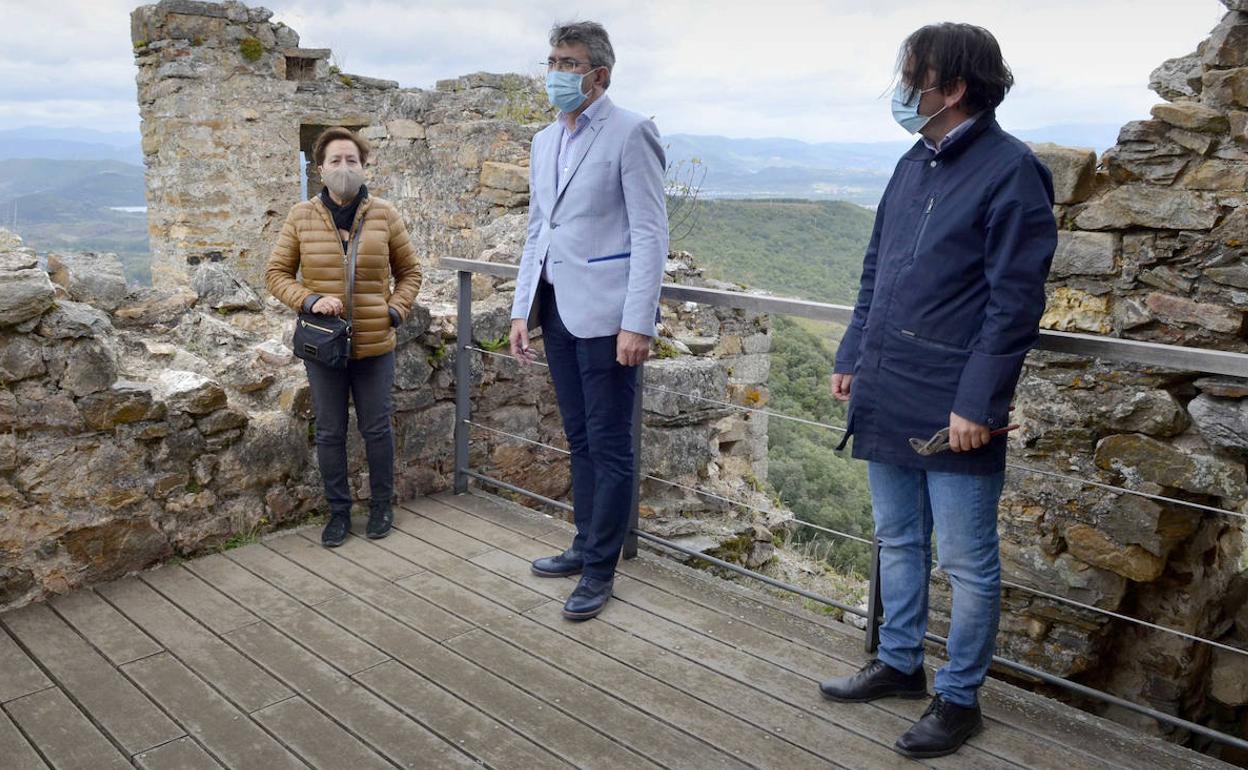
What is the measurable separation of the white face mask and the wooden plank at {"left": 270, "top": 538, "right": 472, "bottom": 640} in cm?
137

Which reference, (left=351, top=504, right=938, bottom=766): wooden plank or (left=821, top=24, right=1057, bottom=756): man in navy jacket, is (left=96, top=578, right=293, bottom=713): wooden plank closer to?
(left=351, top=504, right=938, bottom=766): wooden plank

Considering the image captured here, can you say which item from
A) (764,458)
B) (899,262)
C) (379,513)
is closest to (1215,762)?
(899,262)

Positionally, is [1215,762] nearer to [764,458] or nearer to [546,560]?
[546,560]

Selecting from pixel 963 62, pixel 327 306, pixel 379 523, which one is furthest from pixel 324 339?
pixel 963 62

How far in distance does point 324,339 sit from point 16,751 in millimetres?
1604

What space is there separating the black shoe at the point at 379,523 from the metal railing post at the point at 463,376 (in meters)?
0.54

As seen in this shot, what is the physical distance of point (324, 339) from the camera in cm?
356

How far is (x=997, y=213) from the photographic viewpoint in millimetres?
2207

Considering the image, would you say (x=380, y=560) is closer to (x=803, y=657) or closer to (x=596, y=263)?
(x=596, y=263)

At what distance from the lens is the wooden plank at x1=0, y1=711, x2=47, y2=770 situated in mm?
2434

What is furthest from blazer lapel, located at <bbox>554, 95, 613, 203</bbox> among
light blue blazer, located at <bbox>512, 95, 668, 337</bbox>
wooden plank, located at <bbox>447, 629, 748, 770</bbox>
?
wooden plank, located at <bbox>447, 629, 748, 770</bbox>

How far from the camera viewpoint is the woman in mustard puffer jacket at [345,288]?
11.9 feet

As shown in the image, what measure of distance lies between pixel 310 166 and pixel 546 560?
8.30m

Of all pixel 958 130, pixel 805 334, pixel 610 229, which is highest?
pixel 958 130
